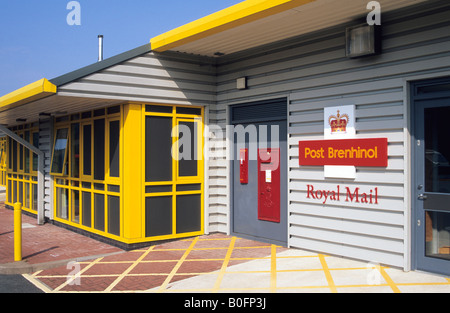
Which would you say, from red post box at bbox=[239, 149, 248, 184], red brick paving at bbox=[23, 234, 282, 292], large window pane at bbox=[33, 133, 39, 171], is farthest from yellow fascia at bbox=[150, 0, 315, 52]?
large window pane at bbox=[33, 133, 39, 171]

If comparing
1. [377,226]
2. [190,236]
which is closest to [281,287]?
[377,226]

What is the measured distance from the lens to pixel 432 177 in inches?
222

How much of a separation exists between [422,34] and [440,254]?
2788 millimetres

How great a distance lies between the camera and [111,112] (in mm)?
8164

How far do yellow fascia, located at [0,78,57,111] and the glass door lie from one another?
5.30 m

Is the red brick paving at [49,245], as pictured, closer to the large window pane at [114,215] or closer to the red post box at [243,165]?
the large window pane at [114,215]

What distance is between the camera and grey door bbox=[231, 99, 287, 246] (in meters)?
7.59

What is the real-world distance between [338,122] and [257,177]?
6.77ft

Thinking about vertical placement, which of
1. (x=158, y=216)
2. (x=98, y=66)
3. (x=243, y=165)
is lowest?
→ (x=158, y=216)

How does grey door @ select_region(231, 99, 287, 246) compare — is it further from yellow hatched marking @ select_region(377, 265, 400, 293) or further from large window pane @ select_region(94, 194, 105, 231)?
large window pane @ select_region(94, 194, 105, 231)

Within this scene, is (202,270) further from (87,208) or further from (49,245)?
(87,208)

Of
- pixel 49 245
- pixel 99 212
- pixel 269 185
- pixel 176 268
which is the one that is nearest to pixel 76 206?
pixel 99 212

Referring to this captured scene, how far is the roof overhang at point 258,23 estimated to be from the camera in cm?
571

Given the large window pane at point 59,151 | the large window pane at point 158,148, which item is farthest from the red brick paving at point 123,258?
the large window pane at point 59,151
